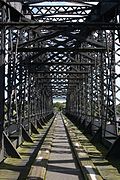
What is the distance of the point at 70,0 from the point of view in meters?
15.7

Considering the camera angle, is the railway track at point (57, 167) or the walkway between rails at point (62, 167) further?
the walkway between rails at point (62, 167)

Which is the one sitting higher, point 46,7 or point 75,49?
point 46,7

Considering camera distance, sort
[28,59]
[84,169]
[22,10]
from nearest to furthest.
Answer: [84,169]
[22,10]
[28,59]

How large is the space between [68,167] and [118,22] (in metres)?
5.48

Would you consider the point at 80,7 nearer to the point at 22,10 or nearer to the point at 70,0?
the point at 22,10

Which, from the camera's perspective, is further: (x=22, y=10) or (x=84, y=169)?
(x=22, y=10)

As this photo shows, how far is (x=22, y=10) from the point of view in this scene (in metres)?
19.6

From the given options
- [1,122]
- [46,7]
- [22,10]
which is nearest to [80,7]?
[46,7]

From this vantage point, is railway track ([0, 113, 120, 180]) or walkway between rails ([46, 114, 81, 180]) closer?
railway track ([0, 113, 120, 180])

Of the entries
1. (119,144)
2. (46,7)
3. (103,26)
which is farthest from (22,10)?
(119,144)

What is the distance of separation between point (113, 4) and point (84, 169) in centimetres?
635

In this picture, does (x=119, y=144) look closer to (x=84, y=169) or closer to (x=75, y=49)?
(x=84, y=169)

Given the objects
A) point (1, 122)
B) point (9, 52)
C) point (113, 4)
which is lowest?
point (1, 122)

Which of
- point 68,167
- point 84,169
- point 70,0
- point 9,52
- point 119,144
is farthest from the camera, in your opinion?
point 9,52
